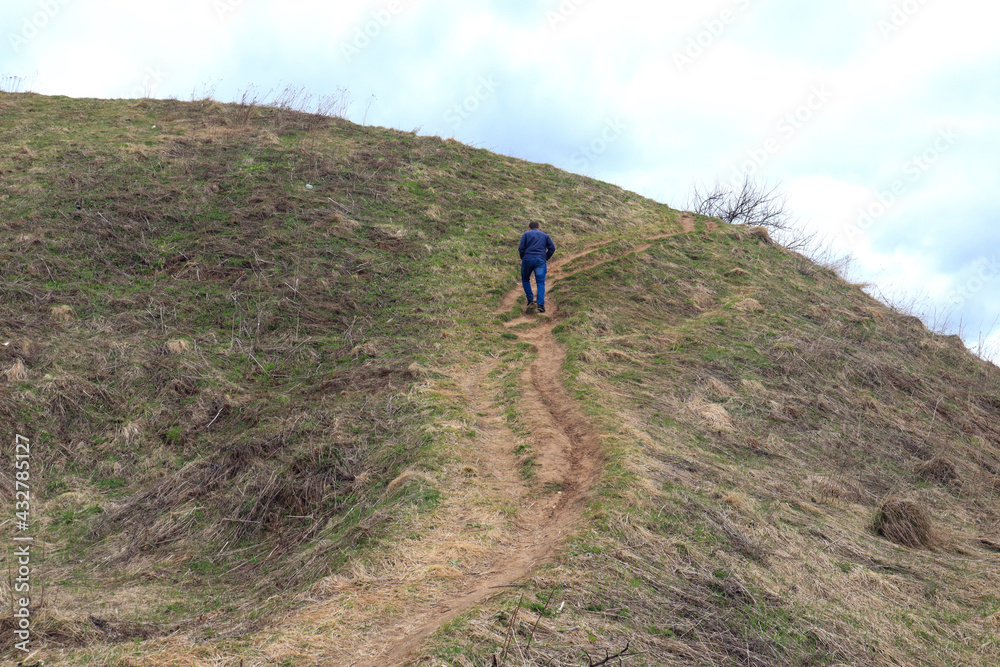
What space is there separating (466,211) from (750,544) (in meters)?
13.1

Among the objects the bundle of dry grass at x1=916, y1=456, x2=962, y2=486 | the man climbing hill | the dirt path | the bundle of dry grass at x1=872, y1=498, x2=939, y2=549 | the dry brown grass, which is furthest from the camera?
the man climbing hill

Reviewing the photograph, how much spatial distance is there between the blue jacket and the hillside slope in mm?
1248

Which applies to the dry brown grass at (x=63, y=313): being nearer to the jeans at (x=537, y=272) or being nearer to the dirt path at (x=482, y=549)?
the dirt path at (x=482, y=549)

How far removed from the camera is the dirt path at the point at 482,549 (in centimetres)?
500

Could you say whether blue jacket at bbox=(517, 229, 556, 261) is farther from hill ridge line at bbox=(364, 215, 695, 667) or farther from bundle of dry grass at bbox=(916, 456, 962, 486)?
bundle of dry grass at bbox=(916, 456, 962, 486)

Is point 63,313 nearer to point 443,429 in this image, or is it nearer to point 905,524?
point 443,429

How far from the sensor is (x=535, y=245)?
13.5 m

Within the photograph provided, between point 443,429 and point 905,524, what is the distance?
19.4 ft

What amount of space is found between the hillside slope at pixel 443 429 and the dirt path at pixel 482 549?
38 mm

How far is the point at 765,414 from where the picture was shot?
10.5 meters

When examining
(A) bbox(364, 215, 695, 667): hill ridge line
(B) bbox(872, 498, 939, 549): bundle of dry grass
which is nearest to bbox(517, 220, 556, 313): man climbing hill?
(A) bbox(364, 215, 695, 667): hill ridge line

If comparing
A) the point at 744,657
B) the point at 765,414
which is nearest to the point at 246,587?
the point at 744,657

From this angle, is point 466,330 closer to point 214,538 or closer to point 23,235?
point 214,538

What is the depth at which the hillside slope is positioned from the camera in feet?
18.0
